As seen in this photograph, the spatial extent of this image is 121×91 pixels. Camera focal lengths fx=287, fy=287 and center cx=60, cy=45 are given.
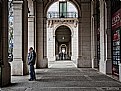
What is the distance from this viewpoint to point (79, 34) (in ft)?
95.0

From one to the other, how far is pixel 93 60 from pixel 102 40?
6.08m

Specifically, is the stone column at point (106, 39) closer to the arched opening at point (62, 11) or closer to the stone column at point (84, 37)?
the stone column at point (84, 37)

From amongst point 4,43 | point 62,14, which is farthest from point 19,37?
point 62,14

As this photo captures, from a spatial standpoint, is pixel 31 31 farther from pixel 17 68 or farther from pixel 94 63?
pixel 17 68

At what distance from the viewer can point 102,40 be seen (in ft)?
70.1

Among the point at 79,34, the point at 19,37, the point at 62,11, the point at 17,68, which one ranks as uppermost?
the point at 62,11

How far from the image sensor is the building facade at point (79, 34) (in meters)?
17.0

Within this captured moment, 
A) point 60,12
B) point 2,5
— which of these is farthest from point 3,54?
point 60,12

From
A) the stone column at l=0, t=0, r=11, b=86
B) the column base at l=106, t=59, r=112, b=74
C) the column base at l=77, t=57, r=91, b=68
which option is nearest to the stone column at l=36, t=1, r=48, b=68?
the column base at l=77, t=57, r=91, b=68

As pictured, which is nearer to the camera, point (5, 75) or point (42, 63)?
point (5, 75)

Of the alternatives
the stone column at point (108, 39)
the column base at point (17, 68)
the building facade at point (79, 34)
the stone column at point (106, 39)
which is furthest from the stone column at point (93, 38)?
the column base at point (17, 68)

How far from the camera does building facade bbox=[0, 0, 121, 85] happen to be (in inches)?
671

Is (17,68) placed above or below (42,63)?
above

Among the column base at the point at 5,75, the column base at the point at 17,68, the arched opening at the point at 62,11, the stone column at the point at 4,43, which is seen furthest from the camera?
the arched opening at the point at 62,11
